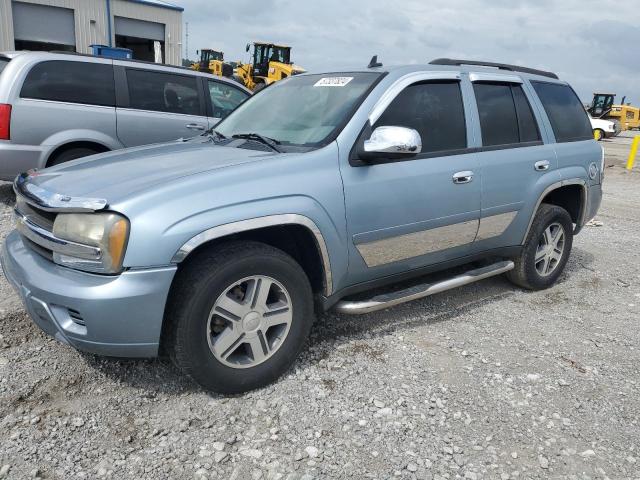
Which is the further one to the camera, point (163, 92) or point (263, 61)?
point (263, 61)

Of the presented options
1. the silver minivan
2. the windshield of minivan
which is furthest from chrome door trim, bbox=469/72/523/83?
the windshield of minivan

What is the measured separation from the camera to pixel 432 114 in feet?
11.9

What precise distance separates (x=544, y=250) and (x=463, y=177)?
1463mm

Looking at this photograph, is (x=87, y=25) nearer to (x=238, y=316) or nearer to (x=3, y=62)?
(x=3, y=62)

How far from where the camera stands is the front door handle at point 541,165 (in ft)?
13.8

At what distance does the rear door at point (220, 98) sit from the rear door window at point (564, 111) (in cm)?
404

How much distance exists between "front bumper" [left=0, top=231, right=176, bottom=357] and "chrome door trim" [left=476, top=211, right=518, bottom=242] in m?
2.37

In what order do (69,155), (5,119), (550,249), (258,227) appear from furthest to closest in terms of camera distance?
(69,155)
(5,119)
(550,249)
(258,227)

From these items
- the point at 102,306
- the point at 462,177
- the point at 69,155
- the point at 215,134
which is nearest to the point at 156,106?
the point at 69,155

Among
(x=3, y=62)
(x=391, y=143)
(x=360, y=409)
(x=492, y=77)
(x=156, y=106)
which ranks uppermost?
(x=492, y=77)

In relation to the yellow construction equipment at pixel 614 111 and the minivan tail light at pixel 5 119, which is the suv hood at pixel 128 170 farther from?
the yellow construction equipment at pixel 614 111

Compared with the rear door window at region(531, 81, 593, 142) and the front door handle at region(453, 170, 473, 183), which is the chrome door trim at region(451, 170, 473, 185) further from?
the rear door window at region(531, 81, 593, 142)

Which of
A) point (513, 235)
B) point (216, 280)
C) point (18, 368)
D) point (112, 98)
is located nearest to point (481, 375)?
point (513, 235)

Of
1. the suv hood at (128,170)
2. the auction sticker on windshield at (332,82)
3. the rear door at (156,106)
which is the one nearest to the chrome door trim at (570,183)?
the auction sticker on windshield at (332,82)
